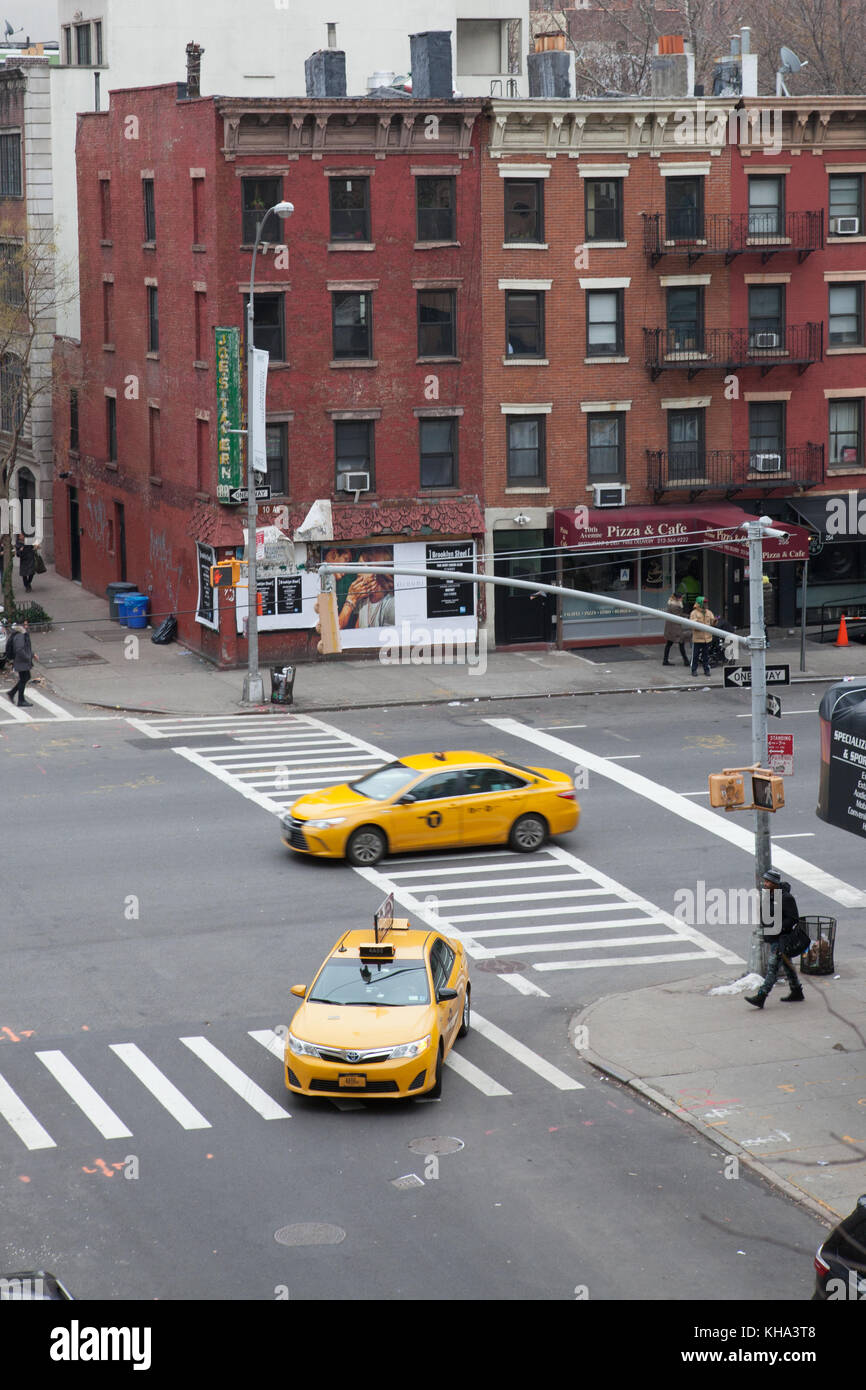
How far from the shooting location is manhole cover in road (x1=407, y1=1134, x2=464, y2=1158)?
17141 mm

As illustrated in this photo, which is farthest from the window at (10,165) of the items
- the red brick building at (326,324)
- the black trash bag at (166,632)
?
the black trash bag at (166,632)

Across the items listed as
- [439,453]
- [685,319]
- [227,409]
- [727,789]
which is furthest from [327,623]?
[727,789]

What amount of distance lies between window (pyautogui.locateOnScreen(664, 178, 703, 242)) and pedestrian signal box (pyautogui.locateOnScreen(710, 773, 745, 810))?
86.4ft

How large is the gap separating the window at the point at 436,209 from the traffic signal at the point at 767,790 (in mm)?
24912

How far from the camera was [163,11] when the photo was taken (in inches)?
2095

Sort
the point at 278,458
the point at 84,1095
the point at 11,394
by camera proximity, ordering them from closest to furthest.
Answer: the point at 84,1095 → the point at 278,458 → the point at 11,394

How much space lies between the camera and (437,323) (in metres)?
43.6

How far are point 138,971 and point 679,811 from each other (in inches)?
438

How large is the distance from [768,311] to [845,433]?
13.0ft

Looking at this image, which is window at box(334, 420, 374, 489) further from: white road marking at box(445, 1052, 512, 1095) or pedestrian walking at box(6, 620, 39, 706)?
white road marking at box(445, 1052, 512, 1095)

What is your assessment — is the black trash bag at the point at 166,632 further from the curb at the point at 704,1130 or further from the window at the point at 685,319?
the curb at the point at 704,1130

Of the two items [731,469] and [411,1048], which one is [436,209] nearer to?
[731,469]

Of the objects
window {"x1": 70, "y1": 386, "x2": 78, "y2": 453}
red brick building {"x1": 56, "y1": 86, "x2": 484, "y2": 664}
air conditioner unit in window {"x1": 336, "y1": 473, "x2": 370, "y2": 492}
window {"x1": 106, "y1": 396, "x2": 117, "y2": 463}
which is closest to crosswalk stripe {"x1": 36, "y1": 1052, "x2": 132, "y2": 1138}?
red brick building {"x1": 56, "y1": 86, "x2": 484, "y2": 664}

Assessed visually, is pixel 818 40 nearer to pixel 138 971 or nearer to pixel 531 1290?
pixel 138 971
